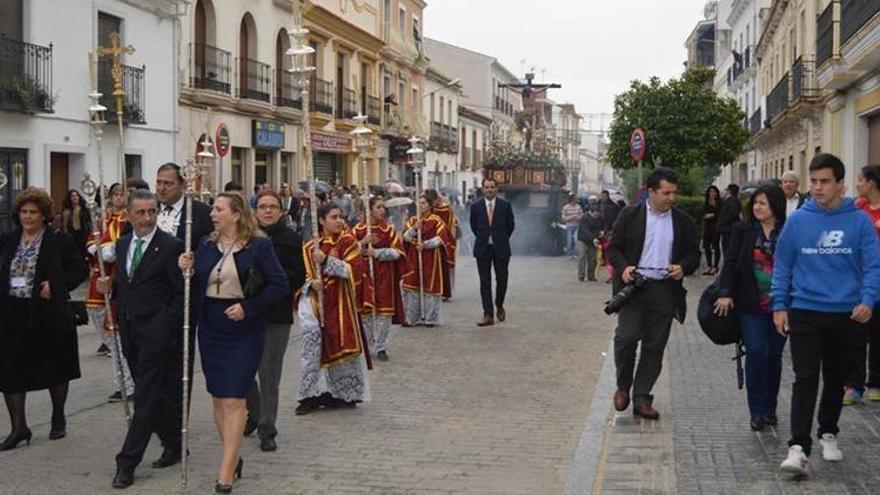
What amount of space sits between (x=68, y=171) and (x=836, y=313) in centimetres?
1675

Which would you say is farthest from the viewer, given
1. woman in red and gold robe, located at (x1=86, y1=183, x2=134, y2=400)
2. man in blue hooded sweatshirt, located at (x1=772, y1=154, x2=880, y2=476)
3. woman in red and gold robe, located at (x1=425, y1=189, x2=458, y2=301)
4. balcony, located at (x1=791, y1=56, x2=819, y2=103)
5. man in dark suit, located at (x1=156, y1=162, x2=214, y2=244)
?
balcony, located at (x1=791, y1=56, x2=819, y2=103)

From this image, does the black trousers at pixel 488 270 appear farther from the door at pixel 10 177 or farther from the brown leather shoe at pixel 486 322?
the door at pixel 10 177

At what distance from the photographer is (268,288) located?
6.43m

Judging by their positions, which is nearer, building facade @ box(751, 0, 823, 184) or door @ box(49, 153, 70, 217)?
door @ box(49, 153, 70, 217)

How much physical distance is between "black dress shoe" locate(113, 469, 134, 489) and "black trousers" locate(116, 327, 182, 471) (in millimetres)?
25

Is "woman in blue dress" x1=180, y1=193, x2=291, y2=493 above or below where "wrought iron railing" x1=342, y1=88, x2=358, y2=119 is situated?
below

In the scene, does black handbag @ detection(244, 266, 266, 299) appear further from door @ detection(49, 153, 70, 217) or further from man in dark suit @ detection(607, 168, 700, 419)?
door @ detection(49, 153, 70, 217)

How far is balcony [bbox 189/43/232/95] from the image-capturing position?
24.6 metres

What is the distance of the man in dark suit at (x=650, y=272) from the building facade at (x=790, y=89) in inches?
648

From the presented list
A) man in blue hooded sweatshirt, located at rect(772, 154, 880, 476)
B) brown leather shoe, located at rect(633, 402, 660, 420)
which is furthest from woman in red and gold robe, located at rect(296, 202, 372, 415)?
man in blue hooded sweatshirt, located at rect(772, 154, 880, 476)

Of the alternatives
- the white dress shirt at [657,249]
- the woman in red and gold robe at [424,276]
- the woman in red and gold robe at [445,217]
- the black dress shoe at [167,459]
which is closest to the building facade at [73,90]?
the woman in red and gold robe at [445,217]

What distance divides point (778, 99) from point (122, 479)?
28475 millimetres

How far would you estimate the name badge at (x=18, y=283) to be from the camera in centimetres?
768

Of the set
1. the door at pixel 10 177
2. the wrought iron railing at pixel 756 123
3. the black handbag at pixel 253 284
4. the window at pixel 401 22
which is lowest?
the black handbag at pixel 253 284
